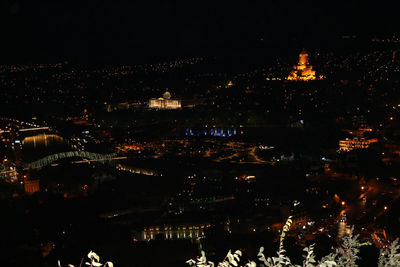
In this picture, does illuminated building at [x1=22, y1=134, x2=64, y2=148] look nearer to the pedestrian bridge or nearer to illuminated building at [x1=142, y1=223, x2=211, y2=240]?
the pedestrian bridge

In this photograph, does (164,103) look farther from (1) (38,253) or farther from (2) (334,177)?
(1) (38,253)

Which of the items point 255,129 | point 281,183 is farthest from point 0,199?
point 255,129

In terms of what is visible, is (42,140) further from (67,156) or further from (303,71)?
(303,71)

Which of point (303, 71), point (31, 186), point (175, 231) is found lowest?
point (175, 231)

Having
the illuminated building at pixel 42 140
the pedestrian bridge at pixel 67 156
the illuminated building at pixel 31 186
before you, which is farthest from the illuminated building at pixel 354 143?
the illuminated building at pixel 42 140

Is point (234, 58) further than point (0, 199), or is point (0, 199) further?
point (234, 58)

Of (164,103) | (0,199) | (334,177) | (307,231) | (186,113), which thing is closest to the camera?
(307,231)

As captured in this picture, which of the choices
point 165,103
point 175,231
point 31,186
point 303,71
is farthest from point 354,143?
point 165,103
